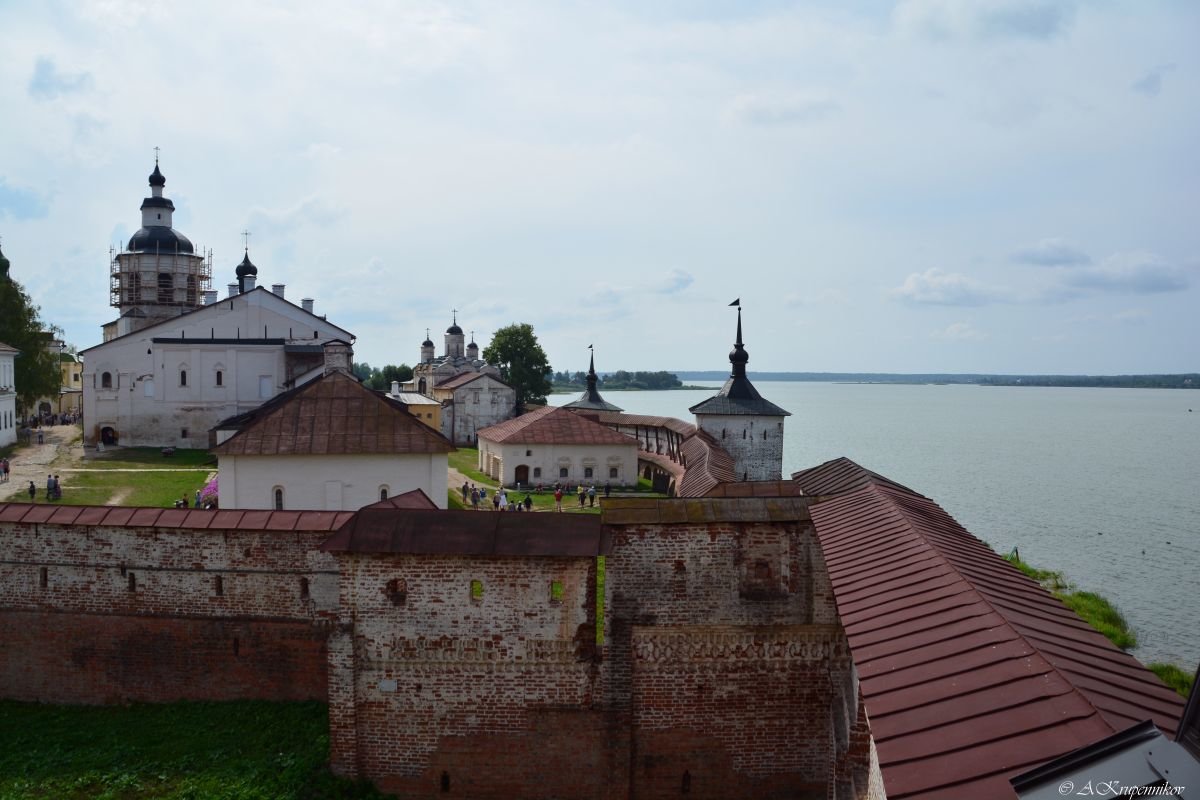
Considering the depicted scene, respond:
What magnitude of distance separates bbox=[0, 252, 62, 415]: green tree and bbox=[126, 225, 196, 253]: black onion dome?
18.8 ft

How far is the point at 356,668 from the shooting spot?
11234 mm

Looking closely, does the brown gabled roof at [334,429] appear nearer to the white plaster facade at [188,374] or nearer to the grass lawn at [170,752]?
the grass lawn at [170,752]

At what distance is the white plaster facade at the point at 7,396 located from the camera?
37031mm

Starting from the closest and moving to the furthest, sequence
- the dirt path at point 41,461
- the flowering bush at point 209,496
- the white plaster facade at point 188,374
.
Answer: the flowering bush at point 209,496
the dirt path at point 41,461
the white plaster facade at point 188,374

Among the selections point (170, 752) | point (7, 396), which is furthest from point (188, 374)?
point (170, 752)

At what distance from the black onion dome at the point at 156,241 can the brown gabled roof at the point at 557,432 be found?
1990 cm

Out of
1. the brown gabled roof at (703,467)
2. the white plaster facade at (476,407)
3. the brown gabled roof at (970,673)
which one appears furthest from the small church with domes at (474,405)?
the brown gabled roof at (970,673)

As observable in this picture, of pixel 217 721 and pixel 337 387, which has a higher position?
pixel 337 387

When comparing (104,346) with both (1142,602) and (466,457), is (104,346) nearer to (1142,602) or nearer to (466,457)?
(466,457)

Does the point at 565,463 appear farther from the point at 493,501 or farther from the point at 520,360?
the point at 520,360

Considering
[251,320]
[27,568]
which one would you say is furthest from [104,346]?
[27,568]

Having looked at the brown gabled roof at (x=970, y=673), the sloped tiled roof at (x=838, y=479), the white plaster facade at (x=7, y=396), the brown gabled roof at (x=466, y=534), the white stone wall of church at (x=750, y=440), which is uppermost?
the white plaster facade at (x=7, y=396)

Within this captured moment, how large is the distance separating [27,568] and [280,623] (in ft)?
12.0

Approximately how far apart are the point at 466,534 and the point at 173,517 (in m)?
4.70
